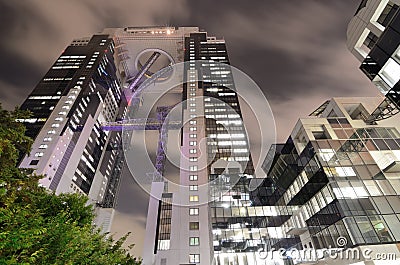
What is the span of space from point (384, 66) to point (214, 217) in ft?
82.9

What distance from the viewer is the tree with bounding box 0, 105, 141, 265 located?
4.91m

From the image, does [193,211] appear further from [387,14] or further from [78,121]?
[78,121]

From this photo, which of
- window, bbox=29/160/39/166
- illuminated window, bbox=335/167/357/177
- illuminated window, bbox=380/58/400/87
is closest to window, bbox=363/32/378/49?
illuminated window, bbox=380/58/400/87

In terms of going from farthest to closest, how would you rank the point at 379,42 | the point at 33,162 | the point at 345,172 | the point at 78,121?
the point at 78,121, the point at 33,162, the point at 345,172, the point at 379,42

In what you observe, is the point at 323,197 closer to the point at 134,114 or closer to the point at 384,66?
the point at 384,66

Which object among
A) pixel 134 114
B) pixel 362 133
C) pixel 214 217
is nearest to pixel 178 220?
pixel 214 217

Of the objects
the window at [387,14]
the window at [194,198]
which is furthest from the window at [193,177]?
the window at [387,14]

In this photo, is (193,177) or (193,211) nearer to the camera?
(193,211)

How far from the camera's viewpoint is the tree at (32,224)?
491 centimetres

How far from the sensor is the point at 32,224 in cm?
603

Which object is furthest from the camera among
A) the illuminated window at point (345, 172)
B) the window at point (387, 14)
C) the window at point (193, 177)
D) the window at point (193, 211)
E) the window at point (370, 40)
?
the window at point (193, 177)

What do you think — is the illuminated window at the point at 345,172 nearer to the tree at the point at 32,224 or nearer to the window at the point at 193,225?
the tree at the point at 32,224

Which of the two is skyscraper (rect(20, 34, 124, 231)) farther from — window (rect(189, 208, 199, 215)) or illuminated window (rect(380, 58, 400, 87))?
illuminated window (rect(380, 58, 400, 87))

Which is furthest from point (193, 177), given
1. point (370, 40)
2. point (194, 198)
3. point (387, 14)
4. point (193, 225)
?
point (387, 14)
